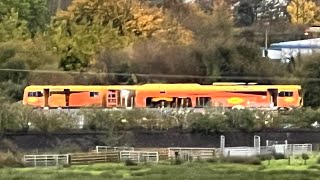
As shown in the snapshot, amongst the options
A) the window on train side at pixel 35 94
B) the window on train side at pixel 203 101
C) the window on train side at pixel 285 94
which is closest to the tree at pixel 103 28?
the window on train side at pixel 35 94

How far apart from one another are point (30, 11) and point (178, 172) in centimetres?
2503

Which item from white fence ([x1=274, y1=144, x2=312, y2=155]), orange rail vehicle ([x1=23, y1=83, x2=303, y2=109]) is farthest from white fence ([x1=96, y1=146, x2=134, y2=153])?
orange rail vehicle ([x1=23, y1=83, x2=303, y2=109])

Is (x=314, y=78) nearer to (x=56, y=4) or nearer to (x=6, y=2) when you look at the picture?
(x=6, y=2)

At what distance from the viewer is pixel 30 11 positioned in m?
39.5

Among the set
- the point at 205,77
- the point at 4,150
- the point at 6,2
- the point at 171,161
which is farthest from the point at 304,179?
the point at 6,2

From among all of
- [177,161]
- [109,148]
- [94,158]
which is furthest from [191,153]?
[94,158]

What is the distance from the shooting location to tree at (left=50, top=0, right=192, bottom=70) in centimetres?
3516

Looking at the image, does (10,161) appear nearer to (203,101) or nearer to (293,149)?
(293,149)

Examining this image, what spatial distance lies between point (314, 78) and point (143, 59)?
7.07m

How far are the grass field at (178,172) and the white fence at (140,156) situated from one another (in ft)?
4.17

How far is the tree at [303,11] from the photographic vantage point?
4619 cm

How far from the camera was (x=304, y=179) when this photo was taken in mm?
14688

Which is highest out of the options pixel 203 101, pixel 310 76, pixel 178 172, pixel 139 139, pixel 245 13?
pixel 245 13

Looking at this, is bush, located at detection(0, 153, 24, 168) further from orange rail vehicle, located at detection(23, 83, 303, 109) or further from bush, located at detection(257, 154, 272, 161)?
orange rail vehicle, located at detection(23, 83, 303, 109)
